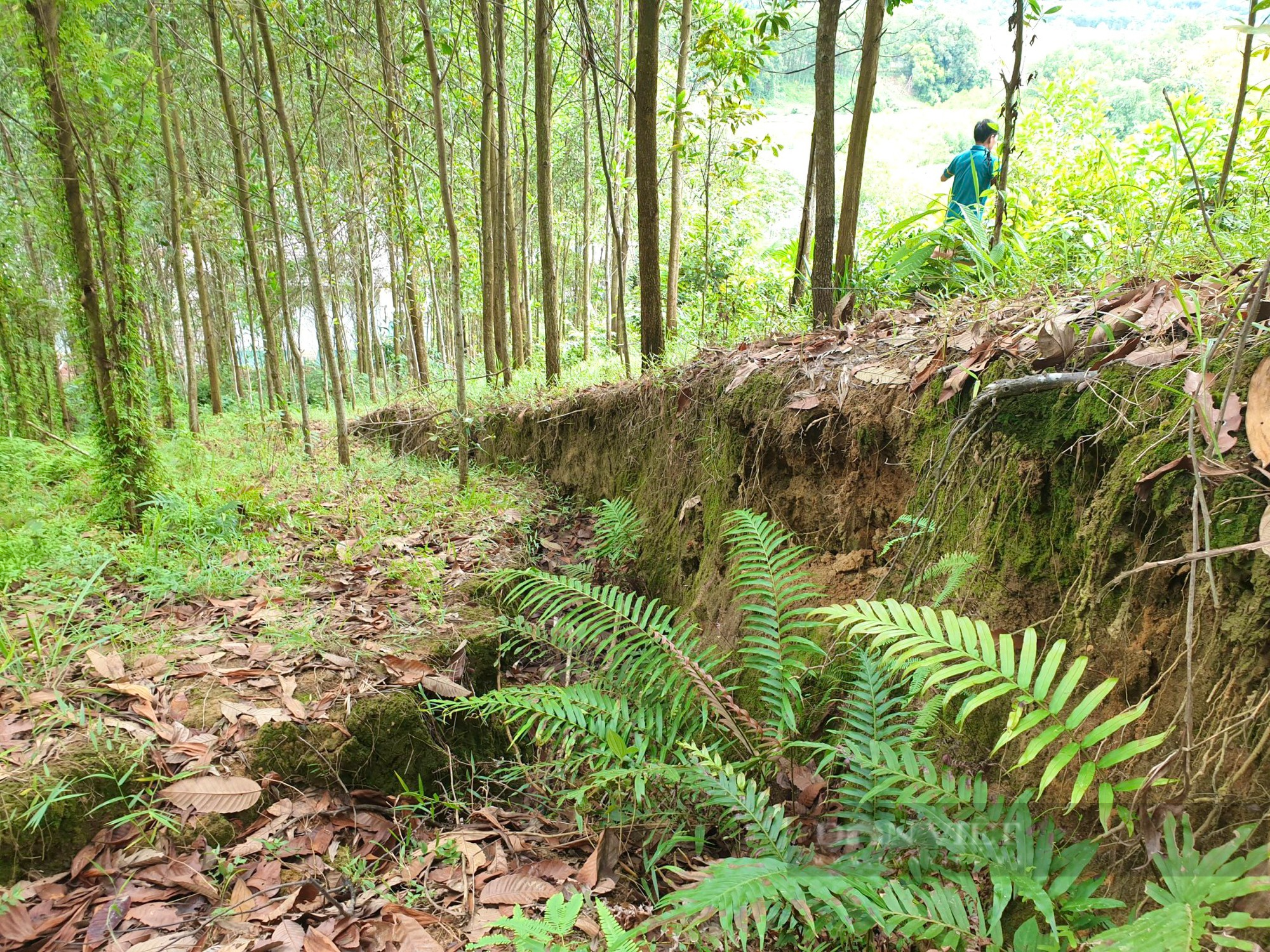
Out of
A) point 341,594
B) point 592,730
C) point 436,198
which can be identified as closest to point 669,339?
point 341,594

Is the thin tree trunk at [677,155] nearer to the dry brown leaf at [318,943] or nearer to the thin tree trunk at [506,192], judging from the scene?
the thin tree trunk at [506,192]

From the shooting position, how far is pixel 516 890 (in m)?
1.97

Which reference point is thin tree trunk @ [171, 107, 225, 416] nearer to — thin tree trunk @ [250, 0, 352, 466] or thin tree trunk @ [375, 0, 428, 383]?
thin tree trunk @ [375, 0, 428, 383]

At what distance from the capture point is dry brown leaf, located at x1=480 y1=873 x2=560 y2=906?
194 cm

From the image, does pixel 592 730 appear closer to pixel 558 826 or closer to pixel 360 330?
pixel 558 826

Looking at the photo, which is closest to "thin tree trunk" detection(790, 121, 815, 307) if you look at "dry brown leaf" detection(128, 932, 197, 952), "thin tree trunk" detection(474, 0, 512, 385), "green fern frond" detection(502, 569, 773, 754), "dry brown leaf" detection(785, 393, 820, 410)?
"dry brown leaf" detection(785, 393, 820, 410)

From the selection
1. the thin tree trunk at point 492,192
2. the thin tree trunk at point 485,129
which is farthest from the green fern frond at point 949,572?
the thin tree trunk at point 492,192

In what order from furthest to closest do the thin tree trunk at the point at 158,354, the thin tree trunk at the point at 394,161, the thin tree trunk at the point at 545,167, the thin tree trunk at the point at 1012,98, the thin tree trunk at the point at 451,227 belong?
1. the thin tree trunk at the point at 158,354
2. the thin tree trunk at the point at 394,161
3. the thin tree trunk at the point at 545,167
4. the thin tree trunk at the point at 451,227
5. the thin tree trunk at the point at 1012,98

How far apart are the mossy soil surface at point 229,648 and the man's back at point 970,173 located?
4.09 m

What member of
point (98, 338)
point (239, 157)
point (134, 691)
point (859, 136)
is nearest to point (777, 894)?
point (134, 691)

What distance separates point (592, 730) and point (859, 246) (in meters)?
4.57

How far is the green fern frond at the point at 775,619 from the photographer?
6.40ft

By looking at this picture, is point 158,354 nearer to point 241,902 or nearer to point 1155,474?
point 241,902

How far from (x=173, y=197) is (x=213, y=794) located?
30.8ft
